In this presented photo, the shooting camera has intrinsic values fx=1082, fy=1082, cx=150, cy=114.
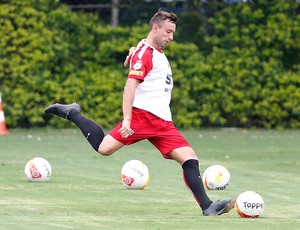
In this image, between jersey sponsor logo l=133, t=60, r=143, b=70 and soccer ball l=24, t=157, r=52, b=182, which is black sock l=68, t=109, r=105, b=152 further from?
soccer ball l=24, t=157, r=52, b=182

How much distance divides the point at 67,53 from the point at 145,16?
7.52 feet

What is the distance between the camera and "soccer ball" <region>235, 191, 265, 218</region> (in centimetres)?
953

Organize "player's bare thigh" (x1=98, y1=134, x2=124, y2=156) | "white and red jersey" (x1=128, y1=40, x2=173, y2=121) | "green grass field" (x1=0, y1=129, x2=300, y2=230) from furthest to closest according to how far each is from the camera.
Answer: "player's bare thigh" (x1=98, y1=134, x2=124, y2=156), "white and red jersey" (x1=128, y1=40, x2=173, y2=121), "green grass field" (x1=0, y1=129, x2=300, y2=230)

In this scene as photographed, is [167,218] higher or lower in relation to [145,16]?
higher

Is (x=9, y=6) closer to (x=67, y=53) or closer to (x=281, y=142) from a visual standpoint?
(x=67, y=53)

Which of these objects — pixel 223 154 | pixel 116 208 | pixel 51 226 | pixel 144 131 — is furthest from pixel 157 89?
pixel 223 154

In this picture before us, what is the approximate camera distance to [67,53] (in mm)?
22938

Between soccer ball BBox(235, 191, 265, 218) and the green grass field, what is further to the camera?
soccer ball BBox(235, 191, 265, 218)

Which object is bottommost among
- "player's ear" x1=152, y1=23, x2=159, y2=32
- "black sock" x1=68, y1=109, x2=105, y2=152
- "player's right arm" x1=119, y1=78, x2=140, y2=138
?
"black sock" x1=68, y1=109, x2=105, y2=152

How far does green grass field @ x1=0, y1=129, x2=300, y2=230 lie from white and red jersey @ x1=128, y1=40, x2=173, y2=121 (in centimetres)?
98

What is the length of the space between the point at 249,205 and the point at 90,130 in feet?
6.59

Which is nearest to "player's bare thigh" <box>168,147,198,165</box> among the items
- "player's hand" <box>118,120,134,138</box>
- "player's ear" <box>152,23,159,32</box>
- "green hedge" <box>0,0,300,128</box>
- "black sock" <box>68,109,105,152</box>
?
"player's hand" <box>118,120,134,138</box>

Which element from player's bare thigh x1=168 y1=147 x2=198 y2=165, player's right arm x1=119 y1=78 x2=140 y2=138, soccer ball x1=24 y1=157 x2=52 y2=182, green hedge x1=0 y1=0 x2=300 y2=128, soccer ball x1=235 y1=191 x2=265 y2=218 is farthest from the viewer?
green hedge x1=0 y1=0 x2=300 y2=128

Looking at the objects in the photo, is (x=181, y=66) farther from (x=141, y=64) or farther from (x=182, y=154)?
(x=141, y=64)
